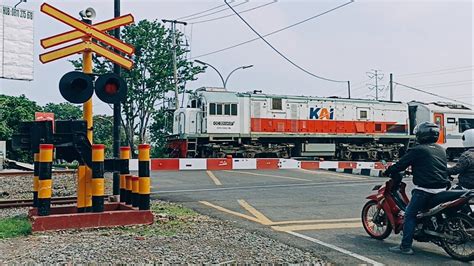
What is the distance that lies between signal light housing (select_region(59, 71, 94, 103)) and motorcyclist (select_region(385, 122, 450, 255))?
4575 mm

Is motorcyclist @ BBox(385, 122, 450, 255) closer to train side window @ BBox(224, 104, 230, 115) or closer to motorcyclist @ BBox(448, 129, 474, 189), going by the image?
motorcyclist @ BBox(448, 129, 474, 189)

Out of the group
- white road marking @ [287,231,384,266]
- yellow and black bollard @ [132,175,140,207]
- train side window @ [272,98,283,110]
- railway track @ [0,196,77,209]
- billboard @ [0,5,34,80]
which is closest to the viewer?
white road marking @ [287,231,384,266]

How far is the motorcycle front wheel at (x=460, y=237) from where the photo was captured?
546 cm

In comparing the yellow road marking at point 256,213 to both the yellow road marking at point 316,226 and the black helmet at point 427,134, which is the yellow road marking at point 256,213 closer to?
the yellow road marking at point 316,226

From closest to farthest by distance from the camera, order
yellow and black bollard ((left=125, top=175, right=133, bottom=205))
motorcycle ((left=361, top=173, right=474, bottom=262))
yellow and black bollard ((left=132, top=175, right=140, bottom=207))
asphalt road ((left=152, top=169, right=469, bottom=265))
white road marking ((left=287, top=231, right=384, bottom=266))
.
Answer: white road marking ((left=287, top=231, right=384, bottom=266)) → motorcycle ((left=361, top=173, right=474, bottom=262)) → asphalt road ((left=152, top=169, right=469, bottom=265)) → yellow and black bollard ((left=132, top=175, right=140, bottom=207)) → yellow and black bollard ((left=125, top=175, right=133, bottom=205))

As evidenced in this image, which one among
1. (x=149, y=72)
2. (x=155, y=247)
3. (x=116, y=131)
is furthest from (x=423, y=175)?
(x=149, y=72)

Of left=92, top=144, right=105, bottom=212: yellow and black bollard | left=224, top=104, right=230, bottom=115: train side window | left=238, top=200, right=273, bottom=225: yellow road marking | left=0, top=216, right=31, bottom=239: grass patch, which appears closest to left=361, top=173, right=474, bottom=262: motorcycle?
A: left=238, top=200, right=273, bottom=225: yellow road marking

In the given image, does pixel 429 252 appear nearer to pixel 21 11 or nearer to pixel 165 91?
pixel 21 11

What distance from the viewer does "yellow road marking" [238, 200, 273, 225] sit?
777 centimetres

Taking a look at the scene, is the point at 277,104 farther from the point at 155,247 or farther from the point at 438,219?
the point at 155,247

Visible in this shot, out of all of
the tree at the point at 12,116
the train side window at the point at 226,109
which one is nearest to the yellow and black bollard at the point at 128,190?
the train side window at the point at 226,109

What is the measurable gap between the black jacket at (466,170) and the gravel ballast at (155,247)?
7.42ft

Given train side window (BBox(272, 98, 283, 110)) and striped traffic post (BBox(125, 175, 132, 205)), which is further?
train side window (BBox(272, 98, 283, 110))

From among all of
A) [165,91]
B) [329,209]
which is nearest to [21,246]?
[329,209]
